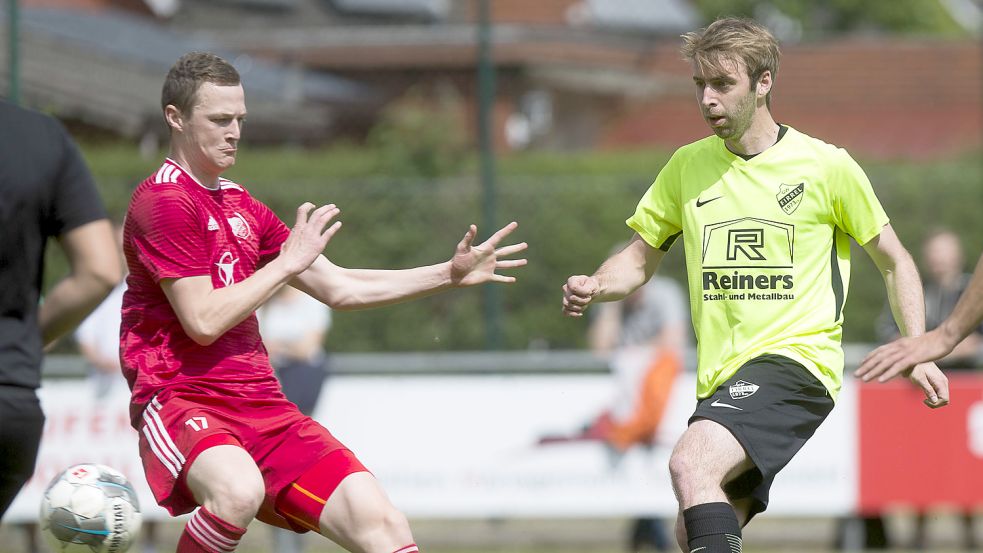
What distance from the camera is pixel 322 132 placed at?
18172 mm

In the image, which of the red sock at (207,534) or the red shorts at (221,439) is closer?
the red sock at (207,534)

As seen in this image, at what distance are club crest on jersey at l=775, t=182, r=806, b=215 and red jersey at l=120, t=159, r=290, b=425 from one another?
184cm

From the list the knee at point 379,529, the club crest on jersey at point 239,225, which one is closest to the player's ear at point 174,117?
the club crest on jersey at point 239,225

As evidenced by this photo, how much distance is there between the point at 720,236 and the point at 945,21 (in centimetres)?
5119

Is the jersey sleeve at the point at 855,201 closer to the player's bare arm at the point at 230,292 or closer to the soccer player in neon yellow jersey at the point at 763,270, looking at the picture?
the soccer player in neon yellow jersey at the point at 763,270

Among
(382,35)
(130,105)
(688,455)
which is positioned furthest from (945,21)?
(688,455)

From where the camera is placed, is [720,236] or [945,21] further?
[945,21]

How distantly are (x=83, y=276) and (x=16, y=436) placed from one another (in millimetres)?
544

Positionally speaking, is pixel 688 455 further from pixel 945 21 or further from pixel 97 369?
pixel 945 21

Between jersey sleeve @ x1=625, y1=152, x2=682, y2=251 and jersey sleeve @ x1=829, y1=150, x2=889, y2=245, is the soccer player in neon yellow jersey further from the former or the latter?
jersey sleeve @ x1=625, y1=152, x2=682, y2=251

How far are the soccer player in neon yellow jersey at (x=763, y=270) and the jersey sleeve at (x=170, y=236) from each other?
1.35 meters

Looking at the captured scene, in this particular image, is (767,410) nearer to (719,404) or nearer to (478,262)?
(719,404)

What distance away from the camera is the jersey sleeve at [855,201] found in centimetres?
491

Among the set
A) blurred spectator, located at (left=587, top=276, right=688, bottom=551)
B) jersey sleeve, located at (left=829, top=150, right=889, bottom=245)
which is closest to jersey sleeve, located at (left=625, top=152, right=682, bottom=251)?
jersey sleeve, located at (left=829, top=150, right=889, bottom=245)
